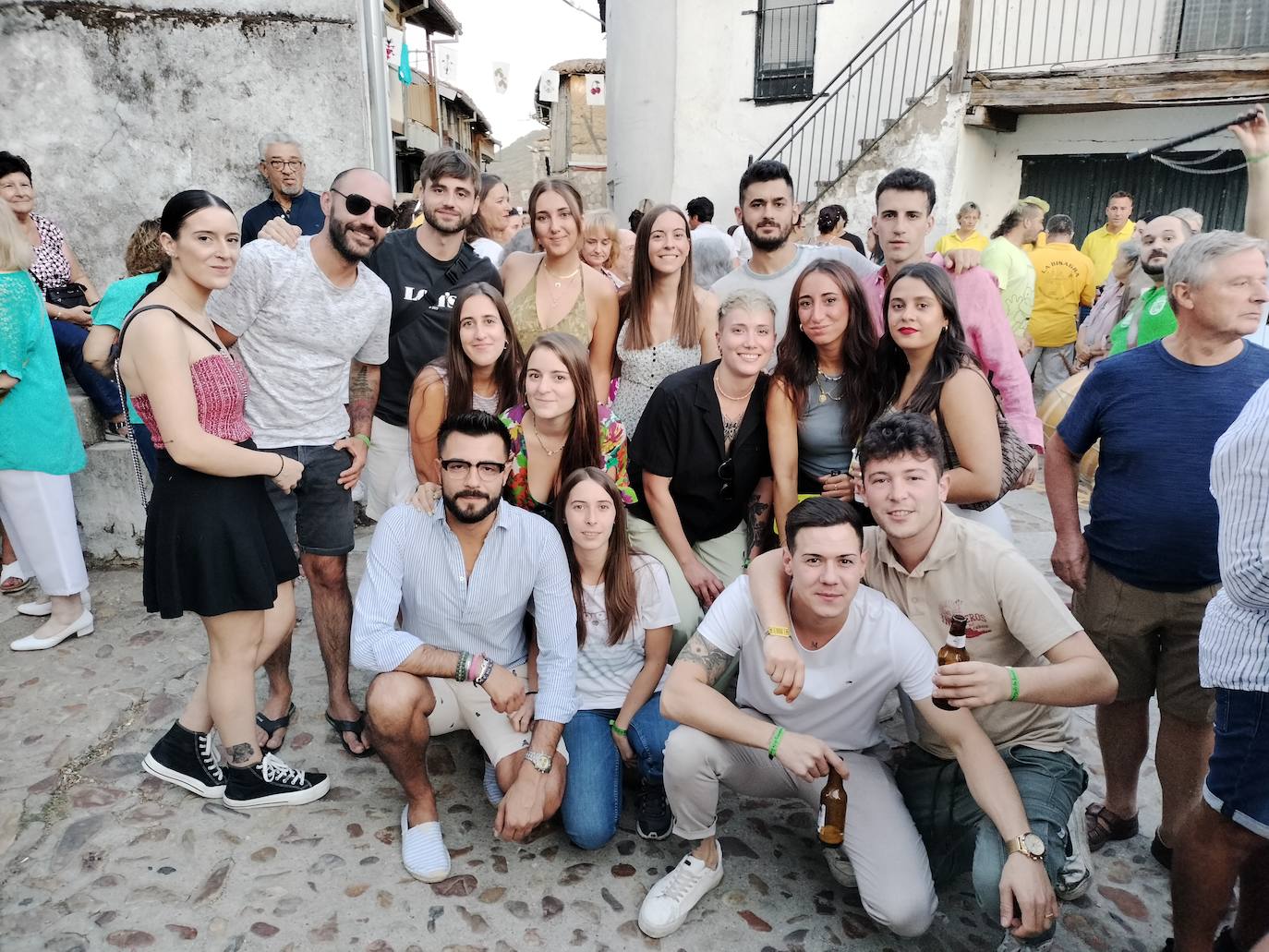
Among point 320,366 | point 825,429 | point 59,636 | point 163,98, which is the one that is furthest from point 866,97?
point 59,636

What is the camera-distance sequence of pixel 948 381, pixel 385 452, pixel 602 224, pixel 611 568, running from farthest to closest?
pixel 602 224 → pixel 385 452 → pixel 611 568 → pixel 948 381

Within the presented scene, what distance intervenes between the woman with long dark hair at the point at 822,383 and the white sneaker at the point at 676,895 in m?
1.40

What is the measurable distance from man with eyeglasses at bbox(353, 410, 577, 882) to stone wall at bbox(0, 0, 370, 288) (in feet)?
12.0

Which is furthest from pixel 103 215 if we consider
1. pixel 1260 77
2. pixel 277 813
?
pixel 1260 77

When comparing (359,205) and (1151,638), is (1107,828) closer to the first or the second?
(1151,638)

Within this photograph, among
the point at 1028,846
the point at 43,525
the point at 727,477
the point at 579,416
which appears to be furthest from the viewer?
the point at 43,525

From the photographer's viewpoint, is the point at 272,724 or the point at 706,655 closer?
the point at 706,655

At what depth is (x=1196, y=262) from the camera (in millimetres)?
2592

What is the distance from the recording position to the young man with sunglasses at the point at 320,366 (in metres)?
3.29

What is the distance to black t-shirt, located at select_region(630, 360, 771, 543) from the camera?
3582mm

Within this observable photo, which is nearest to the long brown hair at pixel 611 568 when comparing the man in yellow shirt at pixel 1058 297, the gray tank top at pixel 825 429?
the gray tank top at pixel 825 429

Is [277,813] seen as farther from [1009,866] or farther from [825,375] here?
[825,375]

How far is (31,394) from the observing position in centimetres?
419

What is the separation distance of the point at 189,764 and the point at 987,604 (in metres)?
2.89
